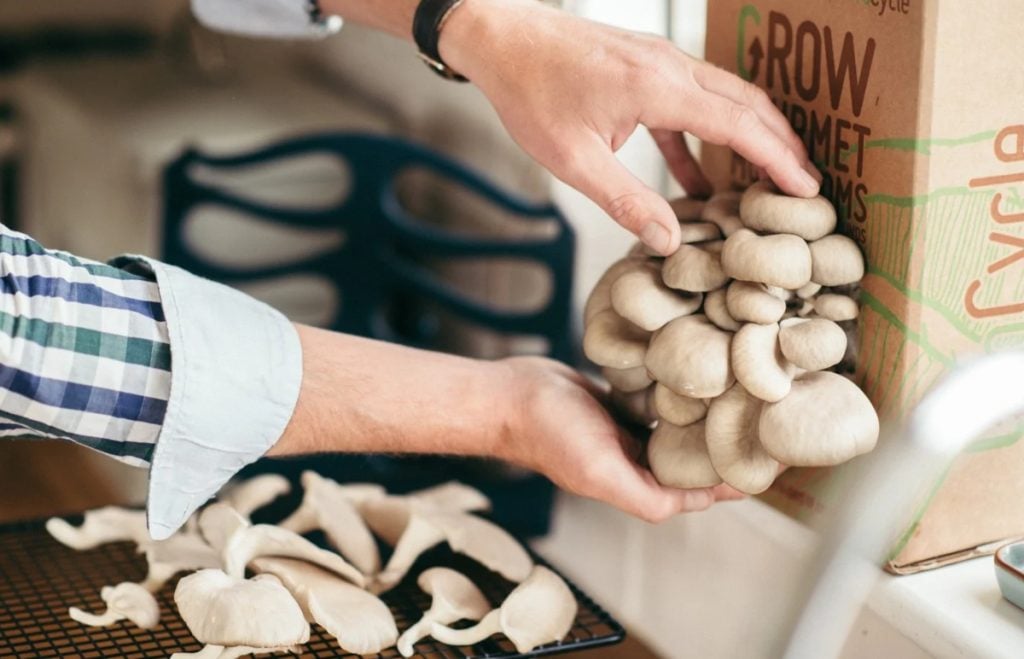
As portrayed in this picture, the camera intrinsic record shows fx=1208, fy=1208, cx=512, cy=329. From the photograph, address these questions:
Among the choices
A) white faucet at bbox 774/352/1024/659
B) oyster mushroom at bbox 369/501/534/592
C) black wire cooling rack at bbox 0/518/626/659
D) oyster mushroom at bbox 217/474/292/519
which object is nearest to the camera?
white faucet at bbox 774/352/1024/659

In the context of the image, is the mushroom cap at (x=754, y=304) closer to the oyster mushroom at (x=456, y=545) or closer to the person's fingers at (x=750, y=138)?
the person's fingers at (x=750, y=138)

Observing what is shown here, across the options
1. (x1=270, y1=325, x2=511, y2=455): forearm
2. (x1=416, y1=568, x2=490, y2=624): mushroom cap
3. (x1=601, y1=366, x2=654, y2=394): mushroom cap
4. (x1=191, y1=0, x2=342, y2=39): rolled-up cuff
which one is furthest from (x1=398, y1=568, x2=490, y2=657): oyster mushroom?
(x1=191, y1=0, x2=342, y2=39): rolled-up cuff

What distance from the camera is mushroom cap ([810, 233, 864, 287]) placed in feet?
2.62

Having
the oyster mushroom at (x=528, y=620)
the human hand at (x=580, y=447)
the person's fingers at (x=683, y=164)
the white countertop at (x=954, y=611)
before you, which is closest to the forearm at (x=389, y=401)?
the human hand at (x=580, y=447)

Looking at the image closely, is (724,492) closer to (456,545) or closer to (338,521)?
(456,545)

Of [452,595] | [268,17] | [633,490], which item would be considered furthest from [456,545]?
[268,17]

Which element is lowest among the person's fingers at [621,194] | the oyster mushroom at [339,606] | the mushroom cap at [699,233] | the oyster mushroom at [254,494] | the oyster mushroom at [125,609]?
the oyster mushroom at [254,494]

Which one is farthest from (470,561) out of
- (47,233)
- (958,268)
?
(47,233)

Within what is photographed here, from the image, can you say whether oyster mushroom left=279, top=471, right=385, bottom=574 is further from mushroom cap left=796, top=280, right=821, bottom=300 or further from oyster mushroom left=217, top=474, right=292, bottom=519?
mushroom cap left=796, top=280, right=821, bottom=300

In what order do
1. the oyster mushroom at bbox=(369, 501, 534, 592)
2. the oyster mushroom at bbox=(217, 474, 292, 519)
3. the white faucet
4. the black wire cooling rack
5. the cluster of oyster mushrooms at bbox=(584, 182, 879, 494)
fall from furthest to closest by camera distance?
the oyster mushroom at bbox=(217, 474, 292, 519), the oyster mushroom at bbox=(369, 501, 534, 592), the black wire cooling rack, the cluster of oyster mushrooms at bbox=(584, 182, 879, 494), the white faucet

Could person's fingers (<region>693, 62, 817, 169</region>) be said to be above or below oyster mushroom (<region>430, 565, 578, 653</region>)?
above

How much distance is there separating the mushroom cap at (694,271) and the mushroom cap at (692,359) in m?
0.02

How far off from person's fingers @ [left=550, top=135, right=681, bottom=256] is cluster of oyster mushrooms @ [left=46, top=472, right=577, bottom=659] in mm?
298

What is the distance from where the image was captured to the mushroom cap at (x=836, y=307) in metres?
0.82
